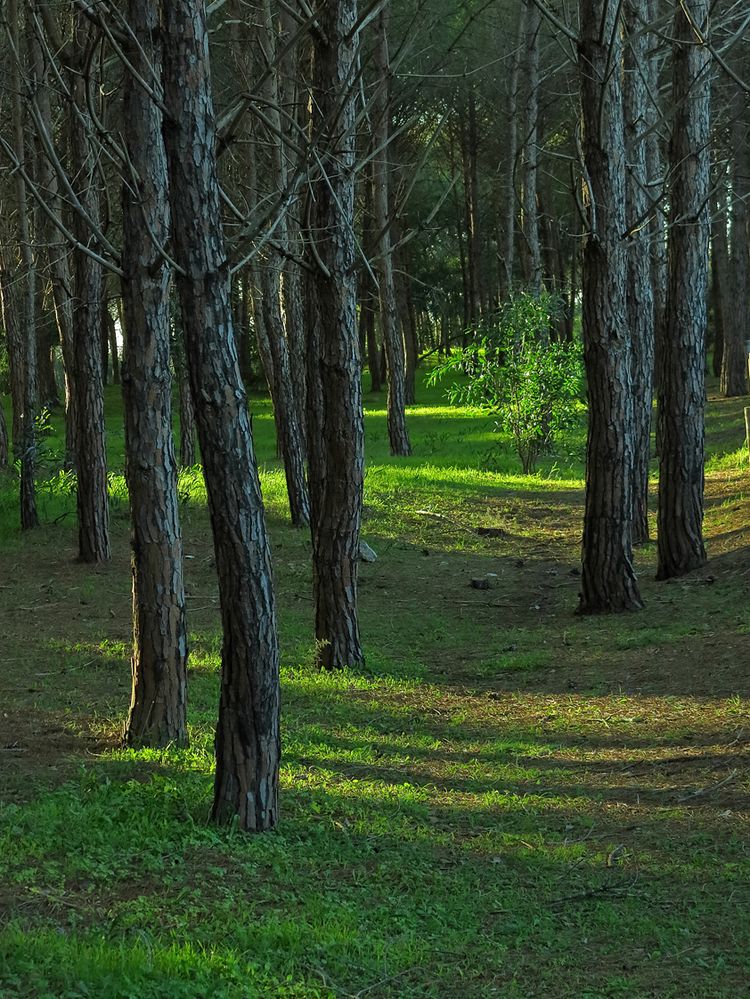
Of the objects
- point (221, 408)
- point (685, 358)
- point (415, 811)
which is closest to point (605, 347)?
point (685, 358)

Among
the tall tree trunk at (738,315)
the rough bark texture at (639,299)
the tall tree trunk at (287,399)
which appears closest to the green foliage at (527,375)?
the tall tree trunk at (287,399)

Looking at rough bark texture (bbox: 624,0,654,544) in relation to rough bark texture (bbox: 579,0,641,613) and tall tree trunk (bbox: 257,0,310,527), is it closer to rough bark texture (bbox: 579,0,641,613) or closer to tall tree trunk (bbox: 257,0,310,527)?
rough bark texture (bbox: 579,0,641,613)

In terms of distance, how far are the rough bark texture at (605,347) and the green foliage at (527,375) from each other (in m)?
11.1

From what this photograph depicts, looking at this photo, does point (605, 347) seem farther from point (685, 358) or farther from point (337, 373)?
point (337, 373)

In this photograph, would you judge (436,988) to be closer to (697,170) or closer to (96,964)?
(96,964)

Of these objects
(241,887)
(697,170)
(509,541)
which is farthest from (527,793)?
(509,541)

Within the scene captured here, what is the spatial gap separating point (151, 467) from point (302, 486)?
922 cm

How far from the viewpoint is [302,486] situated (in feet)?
52.6

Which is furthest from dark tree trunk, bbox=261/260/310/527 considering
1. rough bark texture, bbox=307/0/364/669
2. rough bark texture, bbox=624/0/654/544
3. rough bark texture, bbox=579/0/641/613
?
rough bark texture, bbox=307/0/364/669

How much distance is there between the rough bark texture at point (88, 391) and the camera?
40.4ft

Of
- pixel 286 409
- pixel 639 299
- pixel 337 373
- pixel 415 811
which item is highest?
pixel 639 299

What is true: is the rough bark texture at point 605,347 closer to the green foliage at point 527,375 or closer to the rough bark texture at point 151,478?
the rough bark texture at point 151,478

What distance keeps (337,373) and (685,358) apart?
13.9ft

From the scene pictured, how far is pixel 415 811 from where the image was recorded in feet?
19.1
